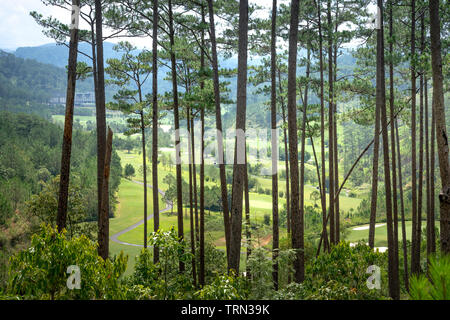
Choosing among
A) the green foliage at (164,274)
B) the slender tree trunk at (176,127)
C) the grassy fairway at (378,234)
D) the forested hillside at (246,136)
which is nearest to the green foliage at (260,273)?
the forested hillside at (246,136)

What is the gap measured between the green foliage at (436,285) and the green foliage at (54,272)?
251 centimetres

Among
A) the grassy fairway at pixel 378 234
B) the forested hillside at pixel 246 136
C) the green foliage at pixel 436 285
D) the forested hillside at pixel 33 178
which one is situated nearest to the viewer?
the green foliage at pixel 436 285

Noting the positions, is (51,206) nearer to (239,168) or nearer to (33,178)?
(239,168)

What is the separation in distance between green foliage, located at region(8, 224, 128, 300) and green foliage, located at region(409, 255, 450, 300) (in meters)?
2.51

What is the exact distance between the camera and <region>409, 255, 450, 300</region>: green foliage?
179 cm

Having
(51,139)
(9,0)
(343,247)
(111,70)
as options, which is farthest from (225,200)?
(51,139)

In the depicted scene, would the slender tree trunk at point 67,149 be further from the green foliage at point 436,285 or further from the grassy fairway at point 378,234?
the grassy fairway at point 378,234

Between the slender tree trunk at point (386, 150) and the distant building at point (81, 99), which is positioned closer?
the slender tree trunk at point (386, 150)

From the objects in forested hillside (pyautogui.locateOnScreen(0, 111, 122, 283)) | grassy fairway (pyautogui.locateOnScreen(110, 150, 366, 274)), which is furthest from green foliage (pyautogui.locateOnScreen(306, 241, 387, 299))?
grassy fairway (pyautogui.locateOnScreen(110, 150, 366, 274))

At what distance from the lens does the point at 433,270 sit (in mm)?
1846

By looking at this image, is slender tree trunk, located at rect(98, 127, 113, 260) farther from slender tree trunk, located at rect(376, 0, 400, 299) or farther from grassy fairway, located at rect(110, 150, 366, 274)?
grassy fairway, located at rect(110, 150, 366, 274)

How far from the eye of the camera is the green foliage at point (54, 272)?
2.72 m

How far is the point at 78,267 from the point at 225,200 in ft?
15.4
